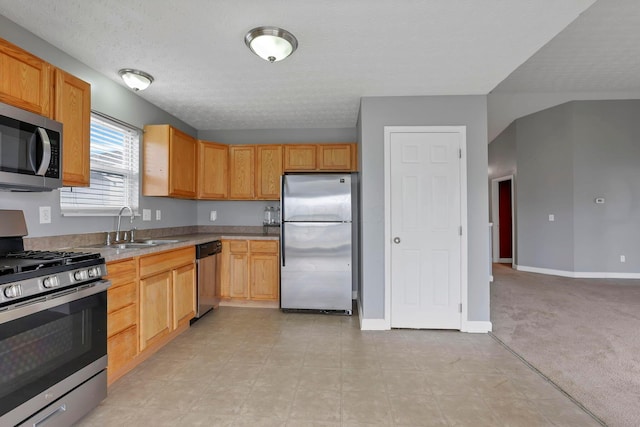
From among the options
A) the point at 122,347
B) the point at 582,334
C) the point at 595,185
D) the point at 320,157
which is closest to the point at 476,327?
the point at 582,334

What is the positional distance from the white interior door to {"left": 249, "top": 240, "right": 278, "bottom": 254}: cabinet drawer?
1437 mm

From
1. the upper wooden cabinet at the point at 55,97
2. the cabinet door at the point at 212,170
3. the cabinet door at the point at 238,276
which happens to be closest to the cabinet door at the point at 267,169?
the cabinet door at the point at 212,170

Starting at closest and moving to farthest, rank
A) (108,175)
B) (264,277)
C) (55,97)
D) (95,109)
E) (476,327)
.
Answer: (55,97) < (95,109) < (108,175) < (476,327) < (264,277)

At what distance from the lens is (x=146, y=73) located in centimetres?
261

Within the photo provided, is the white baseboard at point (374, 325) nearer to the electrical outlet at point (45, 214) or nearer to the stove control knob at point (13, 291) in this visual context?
the stove control knob at point (13, 291)

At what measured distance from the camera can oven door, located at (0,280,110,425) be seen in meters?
1.31

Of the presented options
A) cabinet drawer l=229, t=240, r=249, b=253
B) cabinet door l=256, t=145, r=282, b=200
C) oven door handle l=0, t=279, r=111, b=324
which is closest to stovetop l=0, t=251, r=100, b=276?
oven door handle l=0, t=279, r=111, b=324

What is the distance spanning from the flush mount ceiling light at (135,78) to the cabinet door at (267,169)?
166 cm

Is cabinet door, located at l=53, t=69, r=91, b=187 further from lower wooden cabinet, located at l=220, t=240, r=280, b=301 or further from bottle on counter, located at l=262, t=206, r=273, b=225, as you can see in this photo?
bottle on counter, located at l=262, t=206, r=273, b=225

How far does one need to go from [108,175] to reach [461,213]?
11.3ft

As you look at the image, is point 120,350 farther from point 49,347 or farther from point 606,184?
point 606,184

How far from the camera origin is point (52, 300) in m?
1.47

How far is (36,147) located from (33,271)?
30.2 inches

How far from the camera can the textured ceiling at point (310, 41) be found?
177cm
